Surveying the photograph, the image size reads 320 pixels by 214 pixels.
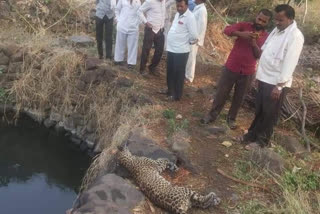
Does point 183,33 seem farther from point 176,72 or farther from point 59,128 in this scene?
point 59,128

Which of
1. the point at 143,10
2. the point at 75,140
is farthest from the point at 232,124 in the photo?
the point at 75,140

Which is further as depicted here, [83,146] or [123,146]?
[83,146]

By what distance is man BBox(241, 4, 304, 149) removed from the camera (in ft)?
14.9

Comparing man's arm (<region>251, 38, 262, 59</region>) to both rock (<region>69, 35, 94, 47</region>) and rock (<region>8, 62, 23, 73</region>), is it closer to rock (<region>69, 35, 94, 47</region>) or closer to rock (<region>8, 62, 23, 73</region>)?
rock (<region>69, 35, 94, 47</region>)

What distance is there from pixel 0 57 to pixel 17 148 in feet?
6.34

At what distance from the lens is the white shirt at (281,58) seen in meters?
4.54

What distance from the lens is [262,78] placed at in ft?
16.1

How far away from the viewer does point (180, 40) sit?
6.20 meters

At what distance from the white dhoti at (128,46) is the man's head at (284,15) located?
3.39 meters

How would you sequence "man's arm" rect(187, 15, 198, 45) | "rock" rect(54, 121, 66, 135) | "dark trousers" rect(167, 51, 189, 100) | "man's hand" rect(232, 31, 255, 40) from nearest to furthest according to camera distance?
1. "man's hand" rect(232, 31, 255, 40)
2. "man's arm" rect(187, 15, 198, 45)
3. "dark trousers" rect(167, 51, 189, 100)
4. "rock" rect(54, 121, 66, 135)

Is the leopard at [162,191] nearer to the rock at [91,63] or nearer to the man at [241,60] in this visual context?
the man at [241,60]

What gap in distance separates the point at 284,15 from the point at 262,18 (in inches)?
16.0

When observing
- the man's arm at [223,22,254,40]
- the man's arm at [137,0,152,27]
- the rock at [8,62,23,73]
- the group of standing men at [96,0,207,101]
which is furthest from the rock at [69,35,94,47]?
the man's arm at [223,22,254,40]

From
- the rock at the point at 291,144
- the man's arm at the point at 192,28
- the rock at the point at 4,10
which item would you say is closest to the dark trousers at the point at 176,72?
the man's arm at the point at 192,28
